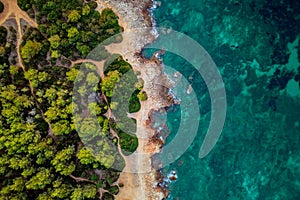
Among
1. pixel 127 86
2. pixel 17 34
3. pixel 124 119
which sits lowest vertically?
pixel 124 119

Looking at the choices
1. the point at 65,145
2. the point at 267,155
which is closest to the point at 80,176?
the point at 65,145

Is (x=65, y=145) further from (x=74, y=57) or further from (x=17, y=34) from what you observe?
(x=17, y=34)

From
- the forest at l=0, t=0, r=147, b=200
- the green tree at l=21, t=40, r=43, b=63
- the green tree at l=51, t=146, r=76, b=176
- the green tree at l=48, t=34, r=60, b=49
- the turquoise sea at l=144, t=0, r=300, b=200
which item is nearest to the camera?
the forest at l=0, t=0, r=147, b=200

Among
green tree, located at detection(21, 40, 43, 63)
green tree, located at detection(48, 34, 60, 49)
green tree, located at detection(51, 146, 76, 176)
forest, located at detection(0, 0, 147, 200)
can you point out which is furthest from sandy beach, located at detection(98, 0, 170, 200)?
green tree, located at detection(21, 40, 43, 63)

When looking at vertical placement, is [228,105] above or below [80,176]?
above

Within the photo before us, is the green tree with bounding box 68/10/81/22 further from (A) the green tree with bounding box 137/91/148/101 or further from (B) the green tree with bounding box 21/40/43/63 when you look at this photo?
(A) the green tree with bounding box 137/91/148/101

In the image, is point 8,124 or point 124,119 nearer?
point 8,124
